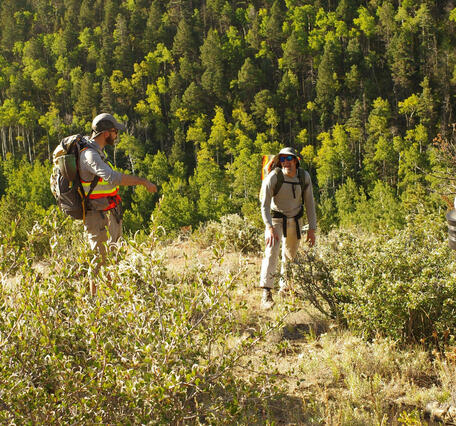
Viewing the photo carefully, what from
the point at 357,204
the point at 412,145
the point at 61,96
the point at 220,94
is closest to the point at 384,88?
the point at 412,145

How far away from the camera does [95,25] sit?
10381 centimetres

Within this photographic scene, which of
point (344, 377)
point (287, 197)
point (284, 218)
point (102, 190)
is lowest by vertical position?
point (344, 377)

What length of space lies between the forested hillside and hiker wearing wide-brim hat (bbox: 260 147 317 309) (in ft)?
162

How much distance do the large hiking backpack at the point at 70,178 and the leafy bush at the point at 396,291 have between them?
6.49 feet

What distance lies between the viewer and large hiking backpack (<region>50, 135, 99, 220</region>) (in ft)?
10.5

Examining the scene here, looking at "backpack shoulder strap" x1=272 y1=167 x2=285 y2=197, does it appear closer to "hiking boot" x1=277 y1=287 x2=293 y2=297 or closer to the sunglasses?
the sunglasses

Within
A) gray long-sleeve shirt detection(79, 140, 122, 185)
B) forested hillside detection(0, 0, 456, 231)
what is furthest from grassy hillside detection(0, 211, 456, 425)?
forested hillside detection(0, 0, 456, 231)

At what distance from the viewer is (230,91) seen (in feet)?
278

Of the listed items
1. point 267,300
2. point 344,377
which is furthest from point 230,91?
point 344,377

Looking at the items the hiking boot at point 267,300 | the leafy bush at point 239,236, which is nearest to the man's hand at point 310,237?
the hiking boot at point 267,300

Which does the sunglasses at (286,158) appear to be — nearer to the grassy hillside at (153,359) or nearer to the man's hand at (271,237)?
the man's hand at (271,237)

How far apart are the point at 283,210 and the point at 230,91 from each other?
276 feet

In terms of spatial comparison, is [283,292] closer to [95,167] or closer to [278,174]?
[278,174]

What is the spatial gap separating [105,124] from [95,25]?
115 metres
